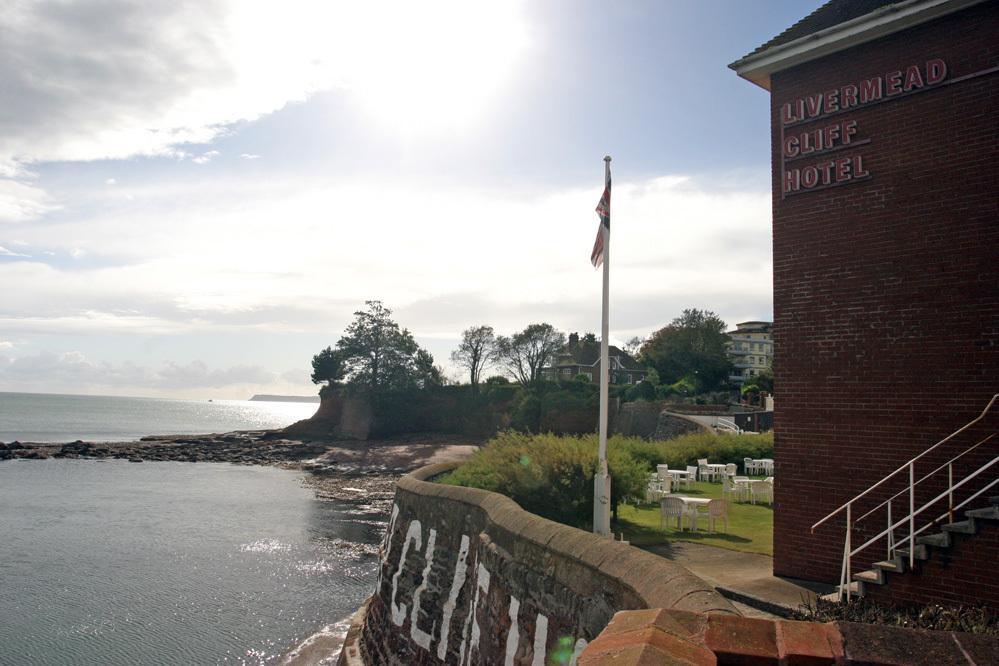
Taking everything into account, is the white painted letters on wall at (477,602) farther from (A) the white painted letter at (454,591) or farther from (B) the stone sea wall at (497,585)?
(A) the white painted letter at (454,591)

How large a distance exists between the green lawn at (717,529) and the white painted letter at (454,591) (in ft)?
14.1

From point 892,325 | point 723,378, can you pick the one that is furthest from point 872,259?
point 723,378

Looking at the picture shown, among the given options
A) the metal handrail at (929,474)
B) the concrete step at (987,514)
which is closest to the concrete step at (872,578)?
the metal handrail at (929,474)

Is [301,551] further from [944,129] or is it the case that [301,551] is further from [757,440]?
[944,129]

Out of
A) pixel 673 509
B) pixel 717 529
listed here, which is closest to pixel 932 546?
pixel 673 509

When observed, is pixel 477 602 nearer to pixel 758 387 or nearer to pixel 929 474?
pixel 929 474

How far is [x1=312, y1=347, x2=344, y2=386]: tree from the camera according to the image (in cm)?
8388

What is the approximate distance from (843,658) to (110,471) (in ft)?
209

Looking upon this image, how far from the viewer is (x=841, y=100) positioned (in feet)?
34.6

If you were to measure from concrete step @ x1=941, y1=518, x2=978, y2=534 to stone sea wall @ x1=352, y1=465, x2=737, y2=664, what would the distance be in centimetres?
414

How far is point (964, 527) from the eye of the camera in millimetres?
7754

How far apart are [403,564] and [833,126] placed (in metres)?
9.31

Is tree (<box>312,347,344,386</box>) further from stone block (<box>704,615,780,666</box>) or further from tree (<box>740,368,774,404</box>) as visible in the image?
stone block (<box>704,615,780,666</box>)

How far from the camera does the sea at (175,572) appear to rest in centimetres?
1923
